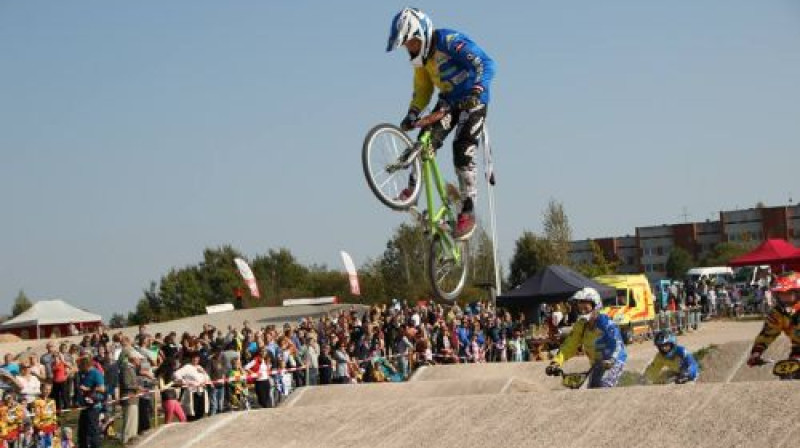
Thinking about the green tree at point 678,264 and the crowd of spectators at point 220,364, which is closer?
the crowd of spectators at point 220,364

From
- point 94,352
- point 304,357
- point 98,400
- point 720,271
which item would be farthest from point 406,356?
point 720,271

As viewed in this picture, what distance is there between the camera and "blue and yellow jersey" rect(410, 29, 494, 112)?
1343 cm

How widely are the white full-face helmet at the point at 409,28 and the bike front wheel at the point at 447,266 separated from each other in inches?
98.0

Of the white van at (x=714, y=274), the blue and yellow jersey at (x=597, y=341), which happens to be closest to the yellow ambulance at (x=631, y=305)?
the blue and yellow jersey at (x=597, y=341)

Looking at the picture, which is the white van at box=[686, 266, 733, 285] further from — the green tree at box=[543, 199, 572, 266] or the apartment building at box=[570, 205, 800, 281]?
the apartment building at box=[570, 205, 800, 281]

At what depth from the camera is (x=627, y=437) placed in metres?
13.5

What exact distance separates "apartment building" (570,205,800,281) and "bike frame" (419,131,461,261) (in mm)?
100212

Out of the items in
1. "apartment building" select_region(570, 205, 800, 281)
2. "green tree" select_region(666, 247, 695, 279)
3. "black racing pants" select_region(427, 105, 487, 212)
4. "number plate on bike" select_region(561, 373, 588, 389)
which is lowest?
"number plate on bike" select_region(561, 373, 588, 389)

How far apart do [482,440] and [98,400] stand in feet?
23.5

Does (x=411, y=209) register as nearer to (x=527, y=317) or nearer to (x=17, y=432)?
(x=17, y=432)

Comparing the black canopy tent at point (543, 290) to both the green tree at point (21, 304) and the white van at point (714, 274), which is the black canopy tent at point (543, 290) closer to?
the white van at point (714, 274)

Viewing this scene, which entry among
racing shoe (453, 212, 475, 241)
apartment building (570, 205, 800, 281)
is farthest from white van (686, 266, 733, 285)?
racing shoe (453, 212, 475, 241)

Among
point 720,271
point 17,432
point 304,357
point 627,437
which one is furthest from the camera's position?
point 720,271

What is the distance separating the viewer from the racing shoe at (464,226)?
46.1 feet
